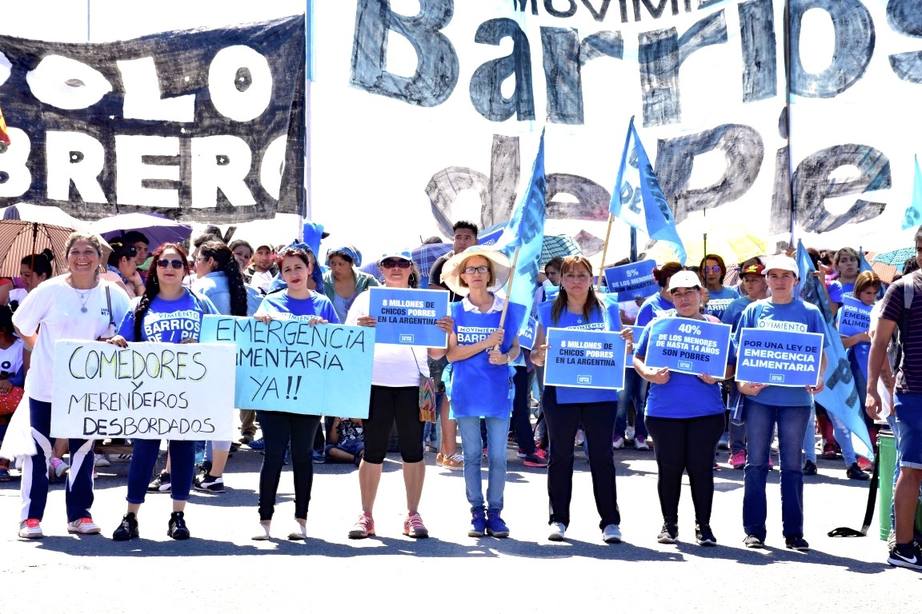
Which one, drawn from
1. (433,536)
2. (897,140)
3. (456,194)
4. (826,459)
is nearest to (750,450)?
(433,536)

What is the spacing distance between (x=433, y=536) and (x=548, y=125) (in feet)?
30.5

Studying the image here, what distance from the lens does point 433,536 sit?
29.3 feet

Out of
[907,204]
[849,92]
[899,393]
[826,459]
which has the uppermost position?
[849,92]

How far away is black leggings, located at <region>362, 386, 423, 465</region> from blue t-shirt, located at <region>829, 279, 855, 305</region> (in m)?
6.27

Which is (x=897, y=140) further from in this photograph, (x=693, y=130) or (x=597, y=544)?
(x=597, y=544)

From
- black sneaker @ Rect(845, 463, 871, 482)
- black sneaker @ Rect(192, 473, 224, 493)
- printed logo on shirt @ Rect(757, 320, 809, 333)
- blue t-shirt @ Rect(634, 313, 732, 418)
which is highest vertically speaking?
printed logo on shirt @ Rect(757, 320, 809, 333)

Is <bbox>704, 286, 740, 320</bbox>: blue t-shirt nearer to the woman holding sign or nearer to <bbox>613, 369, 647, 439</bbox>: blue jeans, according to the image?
<bbox>613, 369, 647, 439</bbox>: blue jeans

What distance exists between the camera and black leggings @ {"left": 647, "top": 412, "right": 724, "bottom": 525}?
8.83 meters

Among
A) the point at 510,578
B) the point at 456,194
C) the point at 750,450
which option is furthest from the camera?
the point at 456,194

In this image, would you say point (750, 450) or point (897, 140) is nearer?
point (750, 450)

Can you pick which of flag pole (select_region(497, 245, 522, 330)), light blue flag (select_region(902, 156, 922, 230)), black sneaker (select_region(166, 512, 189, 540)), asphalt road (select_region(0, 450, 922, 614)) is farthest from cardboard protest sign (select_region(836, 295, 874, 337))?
black sneaker (select_region(166, 512, 189, 540))

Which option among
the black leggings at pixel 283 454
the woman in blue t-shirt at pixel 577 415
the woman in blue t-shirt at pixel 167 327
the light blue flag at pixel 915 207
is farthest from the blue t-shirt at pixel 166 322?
the light blue flag at pixel 915 207

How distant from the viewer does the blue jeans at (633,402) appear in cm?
1433

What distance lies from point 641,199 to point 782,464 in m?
3.26
